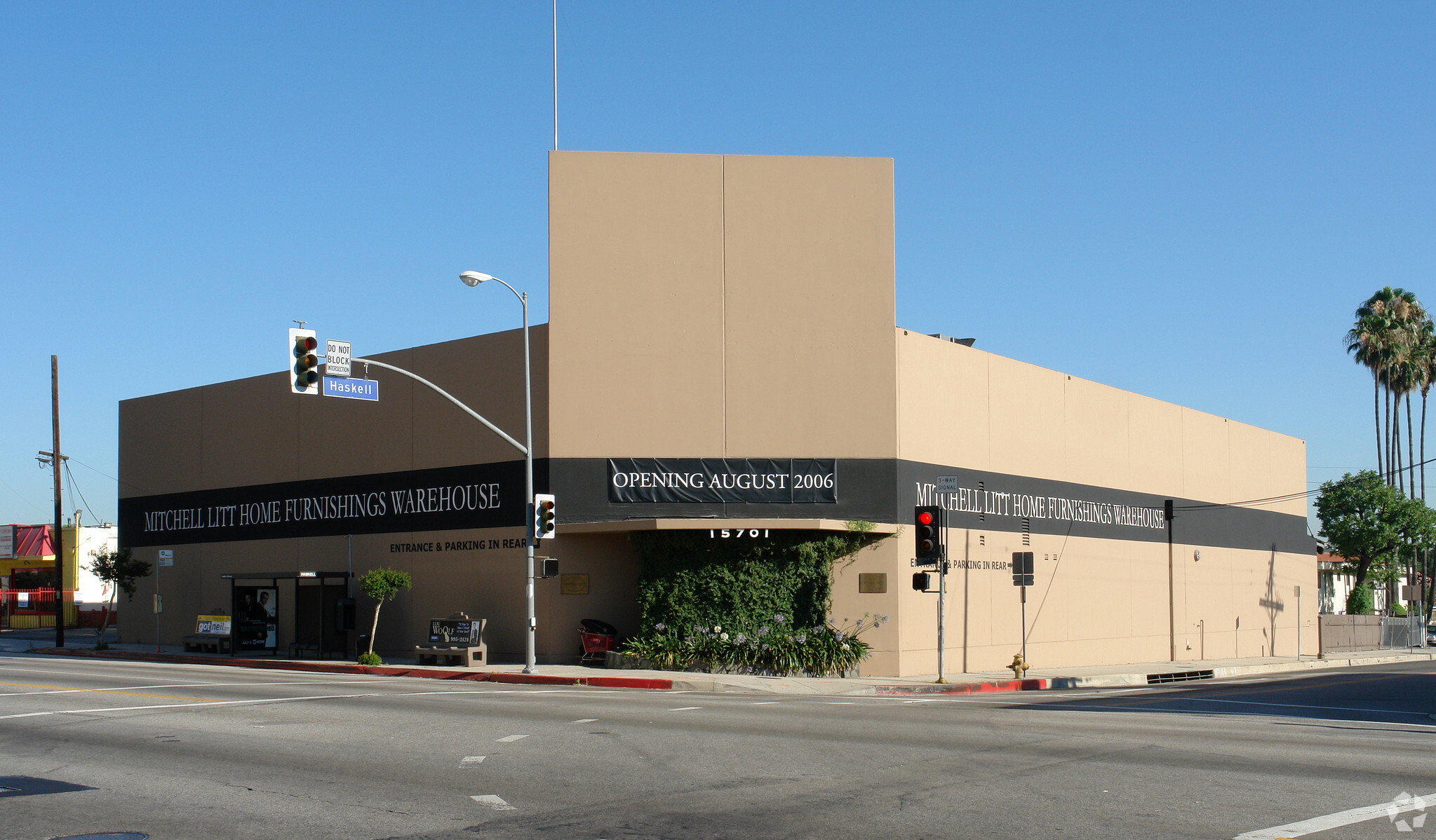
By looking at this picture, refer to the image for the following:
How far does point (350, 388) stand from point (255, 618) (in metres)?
13.2

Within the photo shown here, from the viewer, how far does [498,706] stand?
60.1 ft

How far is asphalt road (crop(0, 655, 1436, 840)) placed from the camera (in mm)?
9055

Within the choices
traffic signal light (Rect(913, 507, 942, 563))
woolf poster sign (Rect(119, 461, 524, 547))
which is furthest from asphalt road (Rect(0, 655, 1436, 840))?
woolf poster sign (Rect(119, 461, 524, 547))

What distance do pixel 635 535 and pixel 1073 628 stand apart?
14443 mm

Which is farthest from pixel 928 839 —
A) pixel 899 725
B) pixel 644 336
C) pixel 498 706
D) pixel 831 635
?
pixel 644 336

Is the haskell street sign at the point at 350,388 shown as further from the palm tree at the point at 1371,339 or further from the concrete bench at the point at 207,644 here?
the palm tree at the point at 1371,339

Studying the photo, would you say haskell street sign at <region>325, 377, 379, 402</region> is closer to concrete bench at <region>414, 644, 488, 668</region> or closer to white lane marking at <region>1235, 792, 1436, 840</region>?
concrete bench at <region>414, 644, 488, 668</region>

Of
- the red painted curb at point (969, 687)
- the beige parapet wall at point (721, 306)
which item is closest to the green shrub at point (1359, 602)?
the red painted curb at point (969, 687)

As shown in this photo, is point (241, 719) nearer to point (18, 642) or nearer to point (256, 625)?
point (256, 625)

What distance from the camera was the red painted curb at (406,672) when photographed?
25156 mm

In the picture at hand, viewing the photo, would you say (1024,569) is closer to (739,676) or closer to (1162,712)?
(739,676)

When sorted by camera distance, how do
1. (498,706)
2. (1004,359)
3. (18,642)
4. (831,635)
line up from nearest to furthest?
1. (498,706)
2. (831,635)
3. (1004,359)
4. (18,642)

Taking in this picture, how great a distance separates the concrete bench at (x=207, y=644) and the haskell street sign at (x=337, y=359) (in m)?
13.6

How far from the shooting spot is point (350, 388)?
24000 mm
